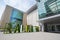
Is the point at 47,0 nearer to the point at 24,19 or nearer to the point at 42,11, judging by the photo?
the point at 42,11

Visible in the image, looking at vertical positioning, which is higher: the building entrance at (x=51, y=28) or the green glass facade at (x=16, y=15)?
the green glass facade at (x=16, y=15)

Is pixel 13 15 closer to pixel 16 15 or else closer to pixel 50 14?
pixel 16 15

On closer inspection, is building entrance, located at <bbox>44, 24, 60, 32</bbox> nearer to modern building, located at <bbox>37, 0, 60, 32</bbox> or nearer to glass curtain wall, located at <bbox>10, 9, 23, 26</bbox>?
modern building, located at <bbox>37, 0, 60, 32</bbox>

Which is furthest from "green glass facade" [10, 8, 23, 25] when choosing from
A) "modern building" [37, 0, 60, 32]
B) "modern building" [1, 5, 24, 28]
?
"modern building" [37, 0, 60, 32]

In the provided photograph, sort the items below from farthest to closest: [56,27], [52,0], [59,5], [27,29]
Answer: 1. [56,27]
2. [27,29]
3. [52,0]
4. [59,5]

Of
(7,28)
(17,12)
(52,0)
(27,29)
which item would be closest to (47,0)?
(52,0)

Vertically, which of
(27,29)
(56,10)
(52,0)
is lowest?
(27,29)

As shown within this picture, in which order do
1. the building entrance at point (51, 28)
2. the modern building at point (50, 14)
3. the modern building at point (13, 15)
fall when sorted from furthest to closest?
the modern building at point (13, 15)
the building entrance at point (51, 28)
the modern building at point (50, 14)

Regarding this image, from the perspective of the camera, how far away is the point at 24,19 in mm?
53344

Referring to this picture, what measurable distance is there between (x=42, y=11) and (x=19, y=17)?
25654mm

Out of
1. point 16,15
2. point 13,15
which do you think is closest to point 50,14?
point 16,15

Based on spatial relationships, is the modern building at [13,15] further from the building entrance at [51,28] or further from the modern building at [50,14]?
the modern building at [50,14]

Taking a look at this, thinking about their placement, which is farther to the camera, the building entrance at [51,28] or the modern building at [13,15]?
the modern building at [13,15]

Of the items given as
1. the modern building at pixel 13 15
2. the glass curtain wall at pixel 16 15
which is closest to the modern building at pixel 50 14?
the glass curtain wall at pixel 16 15
